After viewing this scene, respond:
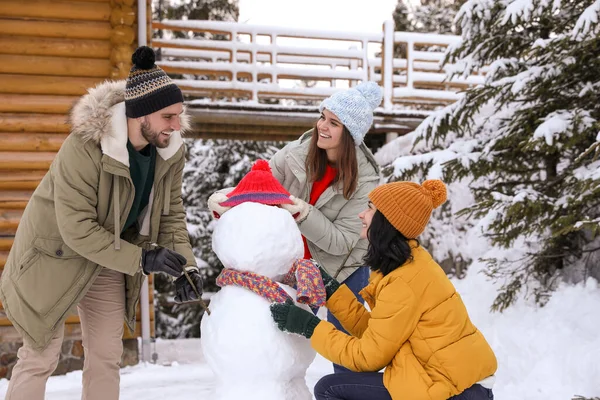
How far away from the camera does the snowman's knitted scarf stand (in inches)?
87.1

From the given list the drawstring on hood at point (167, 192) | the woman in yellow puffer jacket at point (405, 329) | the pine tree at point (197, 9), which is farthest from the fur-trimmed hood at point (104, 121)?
the pine tree at point (197, 9)

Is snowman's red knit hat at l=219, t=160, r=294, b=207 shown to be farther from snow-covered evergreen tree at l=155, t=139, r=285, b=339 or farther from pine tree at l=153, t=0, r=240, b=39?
pine tree at l=153, t=0, r=240, b=39

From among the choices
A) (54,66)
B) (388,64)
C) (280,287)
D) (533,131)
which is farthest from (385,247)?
(388,64)

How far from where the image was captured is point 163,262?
2.32 metres

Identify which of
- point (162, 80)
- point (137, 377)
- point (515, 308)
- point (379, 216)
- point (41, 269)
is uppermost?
point (162, 80)

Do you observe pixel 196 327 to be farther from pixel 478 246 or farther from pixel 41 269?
pixel 41 269

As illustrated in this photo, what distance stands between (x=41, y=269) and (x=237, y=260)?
32.4 inches

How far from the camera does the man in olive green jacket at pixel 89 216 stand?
7.78 ft

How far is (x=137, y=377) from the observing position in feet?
15.8

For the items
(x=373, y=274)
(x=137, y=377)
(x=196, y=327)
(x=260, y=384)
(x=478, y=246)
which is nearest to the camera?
(x=260, y=384)

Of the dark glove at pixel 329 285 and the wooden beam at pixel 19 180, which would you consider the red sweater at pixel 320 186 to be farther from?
the wooden beam at pixel 19 180

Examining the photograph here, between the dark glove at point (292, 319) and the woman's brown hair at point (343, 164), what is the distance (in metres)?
0.77

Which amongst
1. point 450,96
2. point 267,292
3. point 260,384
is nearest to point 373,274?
point 267,292

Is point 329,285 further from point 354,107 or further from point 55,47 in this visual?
point 55,47
